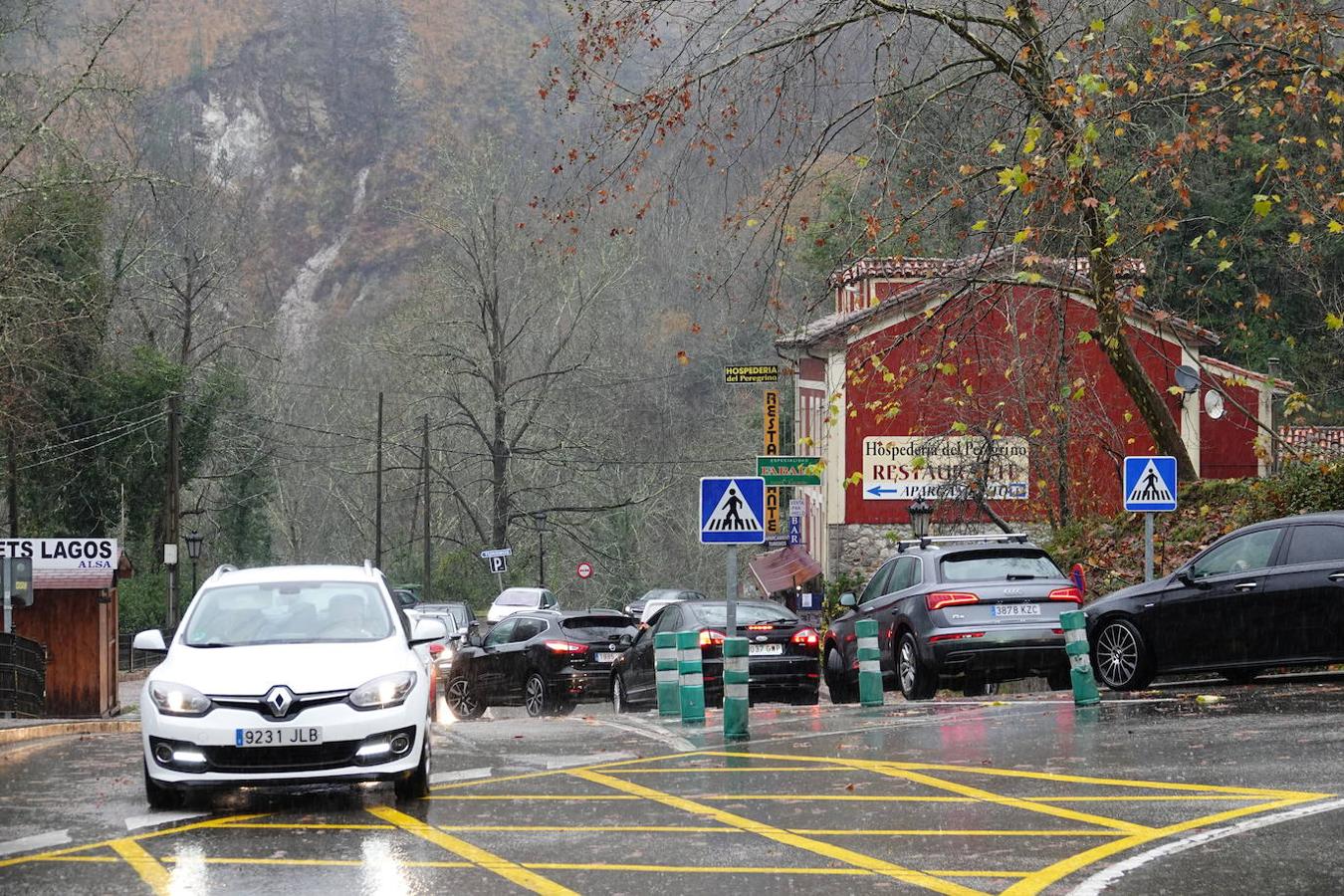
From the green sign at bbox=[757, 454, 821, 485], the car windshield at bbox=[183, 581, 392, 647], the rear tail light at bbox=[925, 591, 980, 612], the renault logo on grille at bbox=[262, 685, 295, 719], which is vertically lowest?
the renault logo on grille at bbox=[262, 685, 295, 719]

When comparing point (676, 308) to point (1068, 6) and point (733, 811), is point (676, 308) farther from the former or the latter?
point (733, 811)

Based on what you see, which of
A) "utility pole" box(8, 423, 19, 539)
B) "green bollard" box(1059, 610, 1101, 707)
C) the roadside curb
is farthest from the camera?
"utility pole" box(8, 423, 19, 539)

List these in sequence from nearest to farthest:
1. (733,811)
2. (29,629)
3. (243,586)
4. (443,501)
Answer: (733,811), (243,586), (29,629), (443,501)

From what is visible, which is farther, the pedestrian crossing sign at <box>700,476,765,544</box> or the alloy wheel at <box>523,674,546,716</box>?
the alloy wheel at <box>523,674,546,716</box>

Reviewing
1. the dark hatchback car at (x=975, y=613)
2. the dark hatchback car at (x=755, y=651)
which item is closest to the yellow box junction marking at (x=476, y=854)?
the dark hatchback car at (x=975, y=613)

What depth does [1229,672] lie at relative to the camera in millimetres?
17812

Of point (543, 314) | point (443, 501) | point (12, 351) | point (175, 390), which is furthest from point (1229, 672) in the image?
point (443, 501)

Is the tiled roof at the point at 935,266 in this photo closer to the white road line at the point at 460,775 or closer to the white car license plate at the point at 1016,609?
the white car license plate at the point at 1016,609

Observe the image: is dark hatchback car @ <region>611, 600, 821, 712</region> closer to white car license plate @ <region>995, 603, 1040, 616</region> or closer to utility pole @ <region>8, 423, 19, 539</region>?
white car license plate @ <region>995, 603, 1040, 616</region>

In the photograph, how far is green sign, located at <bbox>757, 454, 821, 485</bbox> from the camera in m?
18.2

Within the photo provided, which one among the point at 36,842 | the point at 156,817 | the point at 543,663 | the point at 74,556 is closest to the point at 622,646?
the point at 543,663

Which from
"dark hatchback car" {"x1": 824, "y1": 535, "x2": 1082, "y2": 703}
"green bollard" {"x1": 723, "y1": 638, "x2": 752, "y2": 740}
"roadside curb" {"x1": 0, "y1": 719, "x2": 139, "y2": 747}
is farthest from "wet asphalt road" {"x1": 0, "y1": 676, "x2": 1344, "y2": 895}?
"roadside curb" {"x1": 0, "y1": 719, "x2": 139, "y2": 747}

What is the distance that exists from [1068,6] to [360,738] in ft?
44.2

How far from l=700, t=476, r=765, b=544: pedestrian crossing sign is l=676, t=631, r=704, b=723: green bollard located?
3.57ft
